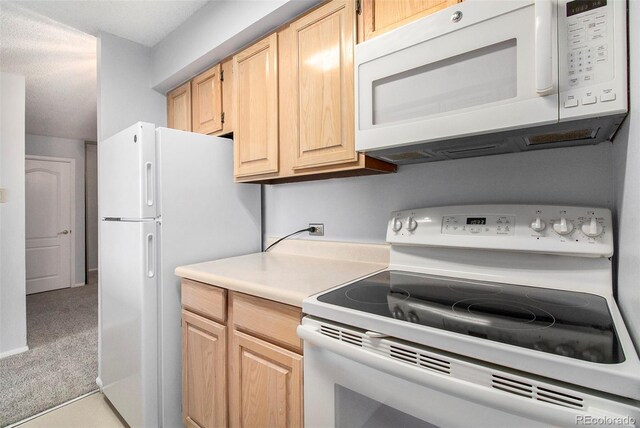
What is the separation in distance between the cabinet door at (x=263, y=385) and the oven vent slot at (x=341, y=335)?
0.22 meters

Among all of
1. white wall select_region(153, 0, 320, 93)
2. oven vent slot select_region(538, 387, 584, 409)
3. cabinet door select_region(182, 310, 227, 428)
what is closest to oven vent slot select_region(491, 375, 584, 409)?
oven vent slot select_region(538, 387, 584, 409)

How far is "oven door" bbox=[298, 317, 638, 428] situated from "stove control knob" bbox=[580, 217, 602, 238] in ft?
1.91

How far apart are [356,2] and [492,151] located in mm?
809

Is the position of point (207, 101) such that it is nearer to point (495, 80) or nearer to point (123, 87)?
point (123, 87)

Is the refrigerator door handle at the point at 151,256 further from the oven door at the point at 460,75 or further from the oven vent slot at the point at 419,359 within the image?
the oven vent slot at the point at 419,359

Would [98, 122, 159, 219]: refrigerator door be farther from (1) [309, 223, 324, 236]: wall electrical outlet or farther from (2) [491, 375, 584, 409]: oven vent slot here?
(2) [491, 375, 584, 409]: oven vent slot

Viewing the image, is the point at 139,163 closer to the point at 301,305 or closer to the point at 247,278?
the point at 247,278

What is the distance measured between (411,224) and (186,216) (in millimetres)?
1143

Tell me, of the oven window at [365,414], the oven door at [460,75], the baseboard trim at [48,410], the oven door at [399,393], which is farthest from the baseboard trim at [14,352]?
the oven door at [460,75]

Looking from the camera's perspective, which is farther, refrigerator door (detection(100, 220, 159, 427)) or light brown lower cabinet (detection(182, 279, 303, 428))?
refrigerator door (detection(100, 220, 159, 427))

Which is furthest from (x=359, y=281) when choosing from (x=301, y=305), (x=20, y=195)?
(x=20, y=195)

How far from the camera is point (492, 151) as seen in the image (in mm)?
1138

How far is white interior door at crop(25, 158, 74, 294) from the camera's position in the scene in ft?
14.4

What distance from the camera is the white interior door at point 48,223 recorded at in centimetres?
440
